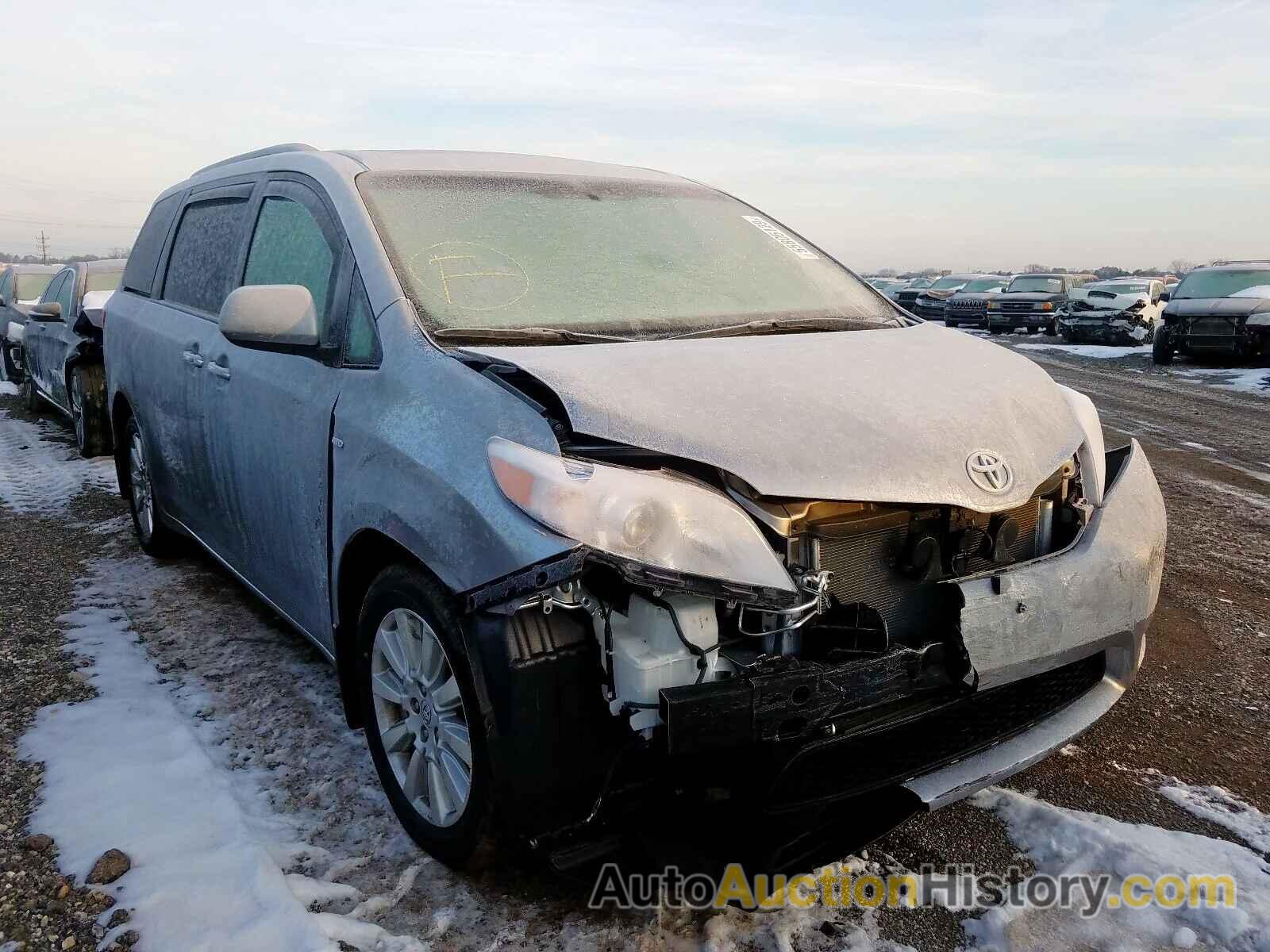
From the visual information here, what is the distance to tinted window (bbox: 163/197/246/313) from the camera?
3.84 m

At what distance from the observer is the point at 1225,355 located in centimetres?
1577

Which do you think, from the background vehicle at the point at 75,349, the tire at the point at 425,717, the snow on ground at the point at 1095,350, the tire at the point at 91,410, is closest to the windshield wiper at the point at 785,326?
the tire at the point at 425,717

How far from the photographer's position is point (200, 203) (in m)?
4.38

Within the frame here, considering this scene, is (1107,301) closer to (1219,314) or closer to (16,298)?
(1219,314)

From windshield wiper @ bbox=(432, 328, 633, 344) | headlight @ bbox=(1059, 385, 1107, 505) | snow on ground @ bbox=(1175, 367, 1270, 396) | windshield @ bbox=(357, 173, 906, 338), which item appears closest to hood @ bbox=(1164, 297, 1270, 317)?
snow on ground @ bbox=(1175, 367, 1270, 396)

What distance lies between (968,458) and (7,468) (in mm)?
7784

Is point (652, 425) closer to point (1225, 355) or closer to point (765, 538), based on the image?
point (765, 538)

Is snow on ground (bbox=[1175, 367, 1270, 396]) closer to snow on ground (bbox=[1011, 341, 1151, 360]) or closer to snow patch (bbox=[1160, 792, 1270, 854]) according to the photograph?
snow on ground (bbox=[1011, 341, 1151, 360])

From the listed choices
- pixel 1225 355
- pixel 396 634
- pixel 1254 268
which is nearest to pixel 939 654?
pixel 396 634

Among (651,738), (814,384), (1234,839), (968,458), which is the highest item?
(814,384)

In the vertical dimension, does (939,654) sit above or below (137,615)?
above

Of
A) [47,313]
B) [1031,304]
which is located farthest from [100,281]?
[1031,304]

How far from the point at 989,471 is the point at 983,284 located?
28.8 metres

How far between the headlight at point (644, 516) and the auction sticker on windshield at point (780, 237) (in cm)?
195
